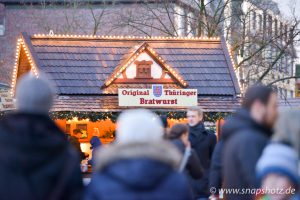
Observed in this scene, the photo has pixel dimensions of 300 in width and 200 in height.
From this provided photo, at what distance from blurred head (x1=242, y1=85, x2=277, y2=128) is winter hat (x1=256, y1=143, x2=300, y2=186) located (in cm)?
111

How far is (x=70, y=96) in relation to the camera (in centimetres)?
2372

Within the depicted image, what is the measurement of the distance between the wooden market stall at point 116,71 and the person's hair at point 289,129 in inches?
664

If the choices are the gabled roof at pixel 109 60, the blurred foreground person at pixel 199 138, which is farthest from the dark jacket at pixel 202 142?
the gabled roof at pixel 109 60

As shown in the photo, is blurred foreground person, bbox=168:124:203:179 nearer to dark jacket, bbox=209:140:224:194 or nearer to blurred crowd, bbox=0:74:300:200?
dark jacket, bbox=209:140:224:194

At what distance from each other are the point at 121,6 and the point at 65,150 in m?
41.5

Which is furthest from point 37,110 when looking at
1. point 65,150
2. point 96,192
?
point 96,192

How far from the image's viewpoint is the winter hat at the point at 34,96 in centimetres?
598

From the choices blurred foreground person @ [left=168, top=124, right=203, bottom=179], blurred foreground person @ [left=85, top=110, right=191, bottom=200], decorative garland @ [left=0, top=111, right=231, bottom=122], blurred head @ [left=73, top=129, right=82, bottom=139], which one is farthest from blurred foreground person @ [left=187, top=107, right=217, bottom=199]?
blurred head @ [left=73, top=129, right=82, bottom=139]

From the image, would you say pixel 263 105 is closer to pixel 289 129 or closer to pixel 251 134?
pixel 251 134

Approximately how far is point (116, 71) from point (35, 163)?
18.1 meters

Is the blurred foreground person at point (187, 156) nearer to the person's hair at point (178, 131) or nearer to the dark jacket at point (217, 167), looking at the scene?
the person's hair at point (178, 131)

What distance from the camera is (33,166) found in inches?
229

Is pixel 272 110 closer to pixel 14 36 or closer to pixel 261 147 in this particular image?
pixel 261 147

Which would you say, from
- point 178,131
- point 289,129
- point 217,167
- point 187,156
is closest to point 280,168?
point 289,129
